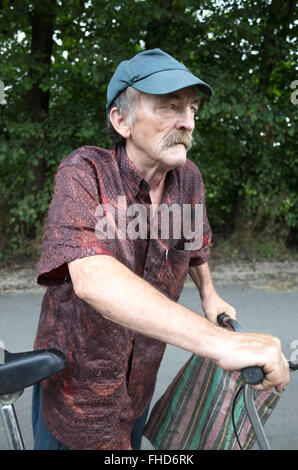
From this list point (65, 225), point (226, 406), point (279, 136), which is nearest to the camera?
point (65, 225)

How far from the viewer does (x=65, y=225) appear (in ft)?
4.73

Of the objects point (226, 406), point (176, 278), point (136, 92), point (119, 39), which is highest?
point (119, 39)

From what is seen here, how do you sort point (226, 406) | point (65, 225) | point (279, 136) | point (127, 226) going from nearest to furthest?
point (65, 225) < point (127, 226) < point (226, 406) < point (279, 136)

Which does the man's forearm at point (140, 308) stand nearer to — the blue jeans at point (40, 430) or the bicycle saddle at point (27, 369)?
the bicycle saddle at point (27, 369)

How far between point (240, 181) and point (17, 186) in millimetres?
3243

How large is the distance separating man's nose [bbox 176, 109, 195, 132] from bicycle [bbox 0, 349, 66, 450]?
87 centimetres

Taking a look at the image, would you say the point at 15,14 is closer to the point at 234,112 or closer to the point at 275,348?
the point at 234,112

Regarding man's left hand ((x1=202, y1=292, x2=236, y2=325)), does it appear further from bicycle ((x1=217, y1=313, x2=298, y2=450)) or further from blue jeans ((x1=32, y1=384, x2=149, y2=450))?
blue jeans ((x1=32, y1=384, x2=149, y2=450))

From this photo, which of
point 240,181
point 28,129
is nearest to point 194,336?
point 28,129

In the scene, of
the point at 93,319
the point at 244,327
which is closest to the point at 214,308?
the point at 93,319

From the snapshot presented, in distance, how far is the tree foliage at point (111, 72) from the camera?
5902 mm

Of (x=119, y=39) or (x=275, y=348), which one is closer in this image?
(x=275, y=348)

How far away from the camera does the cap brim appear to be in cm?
156

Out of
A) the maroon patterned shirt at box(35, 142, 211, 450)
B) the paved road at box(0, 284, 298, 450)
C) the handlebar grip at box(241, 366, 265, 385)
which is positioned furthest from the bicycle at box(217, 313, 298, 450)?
the paved road at box(0, 284, 298, 450)
